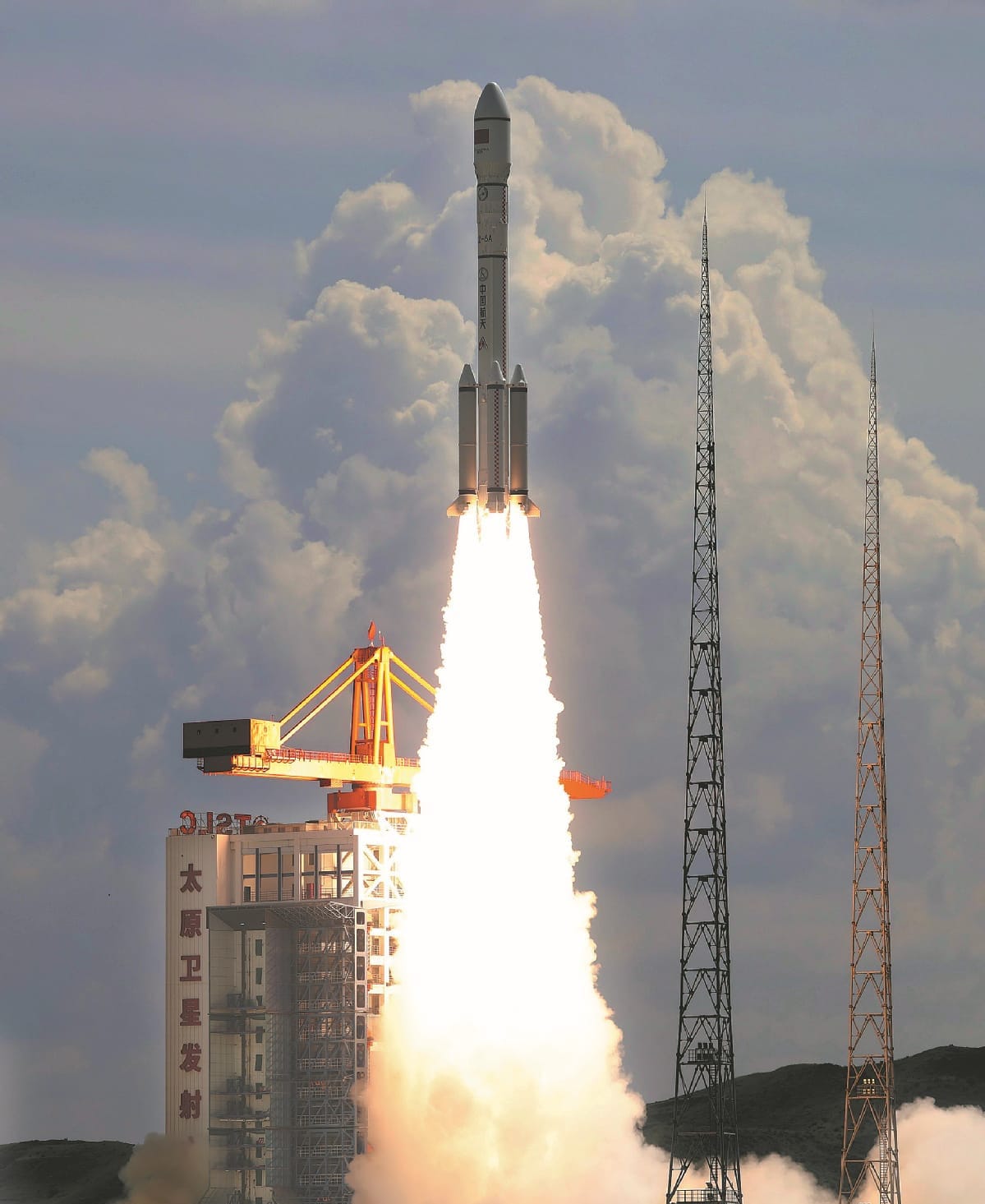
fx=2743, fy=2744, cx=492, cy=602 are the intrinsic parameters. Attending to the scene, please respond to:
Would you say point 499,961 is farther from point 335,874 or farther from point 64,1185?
point 64,1185

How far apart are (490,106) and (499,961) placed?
1422 inches

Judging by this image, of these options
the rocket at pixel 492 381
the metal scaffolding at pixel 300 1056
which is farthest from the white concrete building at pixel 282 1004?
the rocket at pixel 492 381

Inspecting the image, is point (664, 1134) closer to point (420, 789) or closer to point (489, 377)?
point (420, 789)

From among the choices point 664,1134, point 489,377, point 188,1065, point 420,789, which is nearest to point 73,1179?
point 664,1134

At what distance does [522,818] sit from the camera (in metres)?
118

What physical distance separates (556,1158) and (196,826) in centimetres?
2517

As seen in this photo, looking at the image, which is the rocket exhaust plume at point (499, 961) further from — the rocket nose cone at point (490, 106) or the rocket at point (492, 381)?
the rocket nose cone at point (490, 106)

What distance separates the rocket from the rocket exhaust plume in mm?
1177

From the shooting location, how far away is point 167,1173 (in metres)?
125

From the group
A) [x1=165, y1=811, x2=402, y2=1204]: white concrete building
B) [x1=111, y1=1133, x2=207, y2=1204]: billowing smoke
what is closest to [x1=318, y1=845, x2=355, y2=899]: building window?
[x1=165, y1=811, x2=402, y2=1204]: white concrete building

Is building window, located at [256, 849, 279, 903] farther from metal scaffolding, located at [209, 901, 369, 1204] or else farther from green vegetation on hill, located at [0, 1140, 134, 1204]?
green vegetation on hill, located at [0, 1140, 134, 1204]

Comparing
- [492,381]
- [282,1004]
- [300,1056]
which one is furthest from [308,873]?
[492,381]

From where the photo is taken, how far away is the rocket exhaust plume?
114 m

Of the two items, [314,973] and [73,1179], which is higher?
[314,973]
